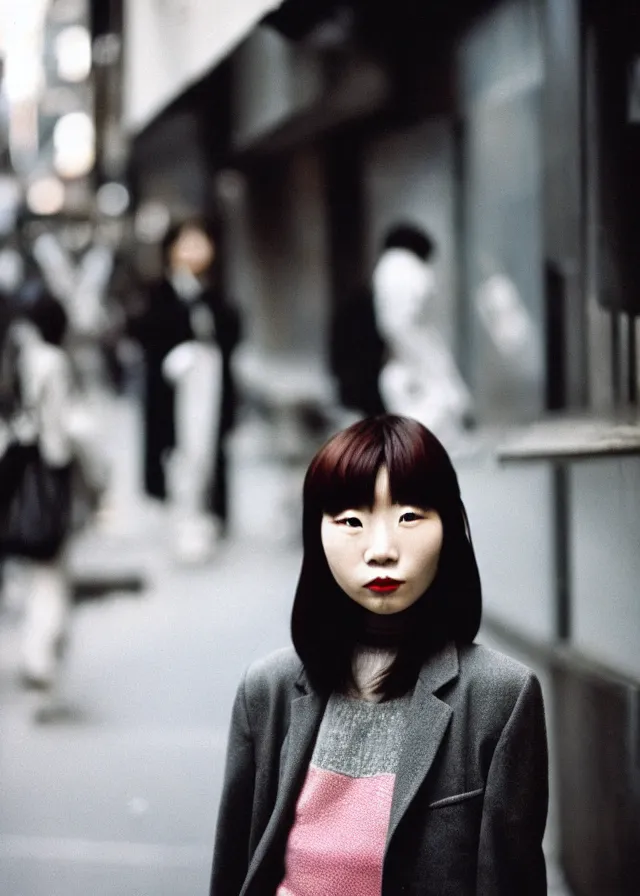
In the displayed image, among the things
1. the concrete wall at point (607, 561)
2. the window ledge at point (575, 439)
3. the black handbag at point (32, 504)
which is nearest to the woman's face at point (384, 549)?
the window ledge at point (575, 439)

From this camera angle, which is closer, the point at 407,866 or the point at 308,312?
the point at 407,866

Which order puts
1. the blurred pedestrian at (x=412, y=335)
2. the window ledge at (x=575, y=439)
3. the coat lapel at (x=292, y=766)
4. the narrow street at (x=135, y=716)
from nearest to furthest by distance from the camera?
the coat lapel at (x=292, y=766) < the window ledge at (x=575, y=439) < the narrow street at (x=135, y=716) < the blurred pedestrian at (x=412, y=335)

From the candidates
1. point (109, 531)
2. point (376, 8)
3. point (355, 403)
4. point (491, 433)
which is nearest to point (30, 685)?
point (109, 531)

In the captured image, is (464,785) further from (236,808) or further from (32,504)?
(32,504)

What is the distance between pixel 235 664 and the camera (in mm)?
3676

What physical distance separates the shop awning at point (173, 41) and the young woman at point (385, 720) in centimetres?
202

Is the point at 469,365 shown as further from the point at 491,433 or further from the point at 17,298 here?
the point at 17,298

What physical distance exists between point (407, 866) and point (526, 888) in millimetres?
203

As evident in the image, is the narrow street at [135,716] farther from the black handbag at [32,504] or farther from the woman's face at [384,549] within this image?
the woman's face at [384,549]

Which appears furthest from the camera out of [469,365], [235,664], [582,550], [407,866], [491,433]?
[469,365]

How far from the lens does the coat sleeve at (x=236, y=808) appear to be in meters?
2.12

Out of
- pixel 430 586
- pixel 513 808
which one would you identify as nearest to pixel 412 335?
pixel 430 586

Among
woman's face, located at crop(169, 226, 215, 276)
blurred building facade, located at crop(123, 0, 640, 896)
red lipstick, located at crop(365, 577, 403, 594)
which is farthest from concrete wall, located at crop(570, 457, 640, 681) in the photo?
woman's face, located at crop(169, 226, 215, 276)

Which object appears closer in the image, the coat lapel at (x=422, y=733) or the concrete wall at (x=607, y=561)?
the coat lapel at (x=422, y=733)
